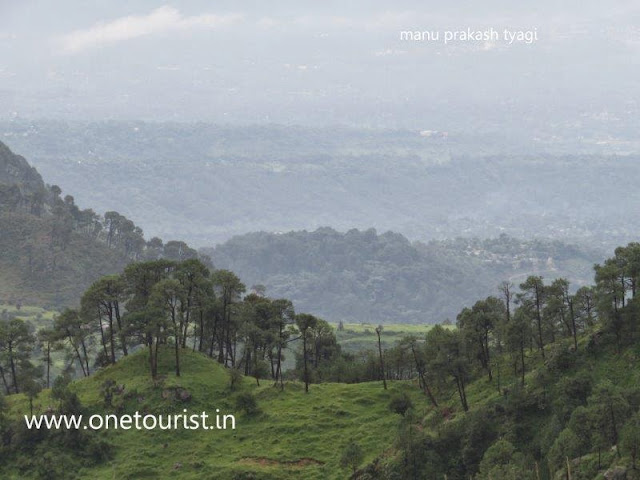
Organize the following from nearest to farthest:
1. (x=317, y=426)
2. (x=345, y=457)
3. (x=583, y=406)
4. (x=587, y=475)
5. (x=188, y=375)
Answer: (x=587, y=475) < (x=583, y=406) < (x=345, y=457) < (x=317, y=426) < (x=188, y=375)

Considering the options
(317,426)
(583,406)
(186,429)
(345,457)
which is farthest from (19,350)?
(583,406)

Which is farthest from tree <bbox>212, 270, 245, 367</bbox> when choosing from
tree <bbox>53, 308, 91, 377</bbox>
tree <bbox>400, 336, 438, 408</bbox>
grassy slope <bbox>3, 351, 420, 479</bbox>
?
tree <bbox>400, 336, 438, 408</bbox>

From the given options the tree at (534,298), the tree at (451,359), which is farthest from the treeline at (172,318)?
the tree at (534,298)

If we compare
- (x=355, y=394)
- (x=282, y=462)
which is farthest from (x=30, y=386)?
(x=355, y=394)

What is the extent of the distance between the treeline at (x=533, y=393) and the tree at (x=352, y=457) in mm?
995

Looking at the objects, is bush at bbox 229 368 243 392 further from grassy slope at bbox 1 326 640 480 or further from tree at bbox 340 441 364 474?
tree at bbox 340 441 364 474

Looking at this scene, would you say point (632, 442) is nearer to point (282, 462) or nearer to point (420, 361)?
point (282, 462)

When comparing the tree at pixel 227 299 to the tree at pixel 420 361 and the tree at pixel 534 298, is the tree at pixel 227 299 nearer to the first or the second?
the tree at pixel 420 361

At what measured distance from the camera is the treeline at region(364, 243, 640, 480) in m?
57.2

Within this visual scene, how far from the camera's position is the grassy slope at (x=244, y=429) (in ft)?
236

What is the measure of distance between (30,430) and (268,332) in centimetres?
2052

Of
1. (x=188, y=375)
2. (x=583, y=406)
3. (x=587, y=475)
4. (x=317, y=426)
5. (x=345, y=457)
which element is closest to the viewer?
(x=587, y=475)

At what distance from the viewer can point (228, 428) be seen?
78375 millimetres

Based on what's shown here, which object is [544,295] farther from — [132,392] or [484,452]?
[132,392]
